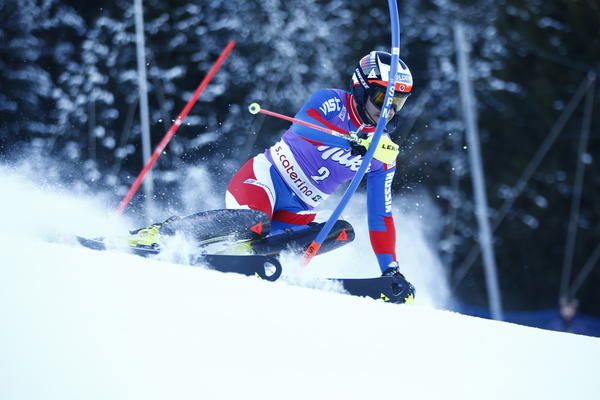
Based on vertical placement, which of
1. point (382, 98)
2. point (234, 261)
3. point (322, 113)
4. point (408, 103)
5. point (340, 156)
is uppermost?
point (408, 103)

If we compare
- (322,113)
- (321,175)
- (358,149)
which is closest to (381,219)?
(321,175)

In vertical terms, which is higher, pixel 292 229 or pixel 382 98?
pixel 382 98

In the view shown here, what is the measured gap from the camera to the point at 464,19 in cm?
1806

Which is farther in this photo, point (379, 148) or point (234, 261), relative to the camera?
point (379, 148)

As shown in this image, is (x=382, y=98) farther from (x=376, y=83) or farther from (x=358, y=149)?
(x=358, y=149)

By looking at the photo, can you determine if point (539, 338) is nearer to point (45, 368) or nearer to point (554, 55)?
point (45, 368)

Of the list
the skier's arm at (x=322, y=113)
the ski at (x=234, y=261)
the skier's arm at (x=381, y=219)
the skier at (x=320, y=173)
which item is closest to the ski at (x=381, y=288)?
the skier at (x=320, y=173)

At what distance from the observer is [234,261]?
4.13m

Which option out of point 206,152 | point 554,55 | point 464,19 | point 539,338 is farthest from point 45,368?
point 464,19

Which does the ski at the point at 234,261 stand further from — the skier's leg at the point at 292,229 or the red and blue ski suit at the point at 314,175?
the red and blue ski suit at the point at 314,175

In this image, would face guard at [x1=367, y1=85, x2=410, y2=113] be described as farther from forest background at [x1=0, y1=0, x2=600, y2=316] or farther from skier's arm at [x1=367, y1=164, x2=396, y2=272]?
forest background at [x1=0, y1=0, x2=600, y2=316]

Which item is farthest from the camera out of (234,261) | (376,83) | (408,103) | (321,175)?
(408,103)

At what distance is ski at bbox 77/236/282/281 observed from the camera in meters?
4.09

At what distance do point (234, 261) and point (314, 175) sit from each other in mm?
965
